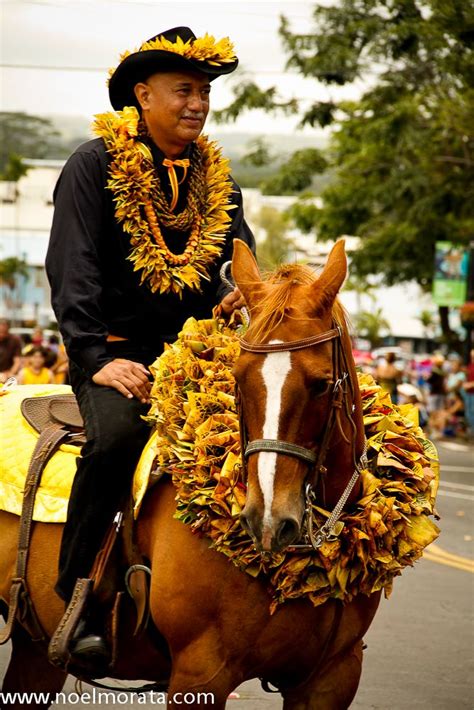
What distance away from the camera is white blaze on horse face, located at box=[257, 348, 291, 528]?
3.78 meters

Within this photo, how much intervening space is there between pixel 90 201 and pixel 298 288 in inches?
48.7

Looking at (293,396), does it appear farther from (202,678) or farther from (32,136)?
(32,136)

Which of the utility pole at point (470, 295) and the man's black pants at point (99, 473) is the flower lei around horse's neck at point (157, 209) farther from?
the utility pole at point (470, 295)

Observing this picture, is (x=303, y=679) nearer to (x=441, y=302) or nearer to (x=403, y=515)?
(x=403, y=515)

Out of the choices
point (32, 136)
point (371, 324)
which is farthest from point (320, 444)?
point (32, 136)

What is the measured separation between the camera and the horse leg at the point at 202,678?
13.9 feet

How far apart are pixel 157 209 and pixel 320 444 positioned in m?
1.56

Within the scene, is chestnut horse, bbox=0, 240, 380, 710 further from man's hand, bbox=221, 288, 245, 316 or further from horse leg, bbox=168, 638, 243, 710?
man's hand, bbox=221, 288, 245, 316

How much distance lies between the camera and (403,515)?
4.48m

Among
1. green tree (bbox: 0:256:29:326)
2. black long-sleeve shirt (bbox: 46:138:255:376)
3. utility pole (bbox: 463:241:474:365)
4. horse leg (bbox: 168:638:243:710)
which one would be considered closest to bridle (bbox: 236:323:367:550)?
horse leg (bbox: 168:638:243:710)

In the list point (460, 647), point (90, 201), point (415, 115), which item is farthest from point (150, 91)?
point (415, 115)

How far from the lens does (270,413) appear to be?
3.88 m

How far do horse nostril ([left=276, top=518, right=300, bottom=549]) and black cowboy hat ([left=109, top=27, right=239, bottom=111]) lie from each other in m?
2.18

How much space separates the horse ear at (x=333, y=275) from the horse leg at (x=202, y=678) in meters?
1.31
